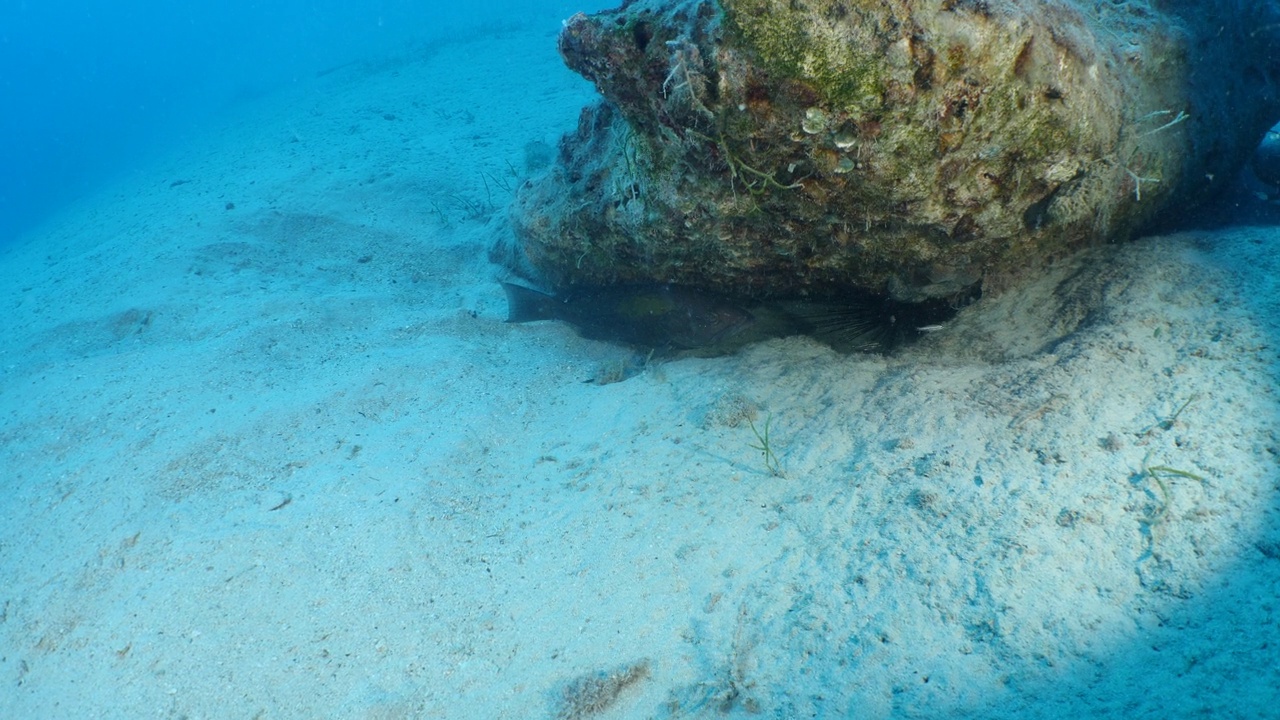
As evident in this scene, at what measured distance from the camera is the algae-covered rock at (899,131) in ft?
8.01

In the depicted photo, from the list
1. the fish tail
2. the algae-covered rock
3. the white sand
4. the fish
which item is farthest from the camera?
the fish tail

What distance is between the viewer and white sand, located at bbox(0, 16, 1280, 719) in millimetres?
2143

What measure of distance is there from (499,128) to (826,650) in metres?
10.7

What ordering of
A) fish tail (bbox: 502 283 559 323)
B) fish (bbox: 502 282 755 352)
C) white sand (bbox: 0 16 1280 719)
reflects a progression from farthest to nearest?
fish tail (bbox: 502 283 559 323) < fish (bbox: 502 282 755 352) < white sand (bbox: 0 16 1280 719)

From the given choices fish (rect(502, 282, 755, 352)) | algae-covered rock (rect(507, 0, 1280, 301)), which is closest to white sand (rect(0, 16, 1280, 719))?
fish (rect(502, 282, 755, 352))

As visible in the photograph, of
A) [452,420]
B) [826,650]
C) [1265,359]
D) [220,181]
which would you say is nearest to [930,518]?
[826,650]

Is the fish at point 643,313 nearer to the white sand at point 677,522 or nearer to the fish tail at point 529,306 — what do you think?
the fish tail at point 529,306

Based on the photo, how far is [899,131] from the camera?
8.44 feet

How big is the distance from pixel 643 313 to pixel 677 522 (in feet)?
6.85

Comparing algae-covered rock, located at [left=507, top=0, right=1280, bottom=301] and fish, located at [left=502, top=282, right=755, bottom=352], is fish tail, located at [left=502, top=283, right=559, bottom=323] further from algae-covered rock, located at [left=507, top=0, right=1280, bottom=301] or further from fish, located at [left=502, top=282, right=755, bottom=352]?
algae-covered rock, located at [left=507, top=0, right=1280, bottom=301]

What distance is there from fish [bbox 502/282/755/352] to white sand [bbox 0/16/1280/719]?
0.24 meters

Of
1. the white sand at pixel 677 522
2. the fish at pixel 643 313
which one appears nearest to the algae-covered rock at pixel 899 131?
the fish at pixel 643 313

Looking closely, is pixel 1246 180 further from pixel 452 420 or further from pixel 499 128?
pixel 499 128

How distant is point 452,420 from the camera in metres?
4.12
